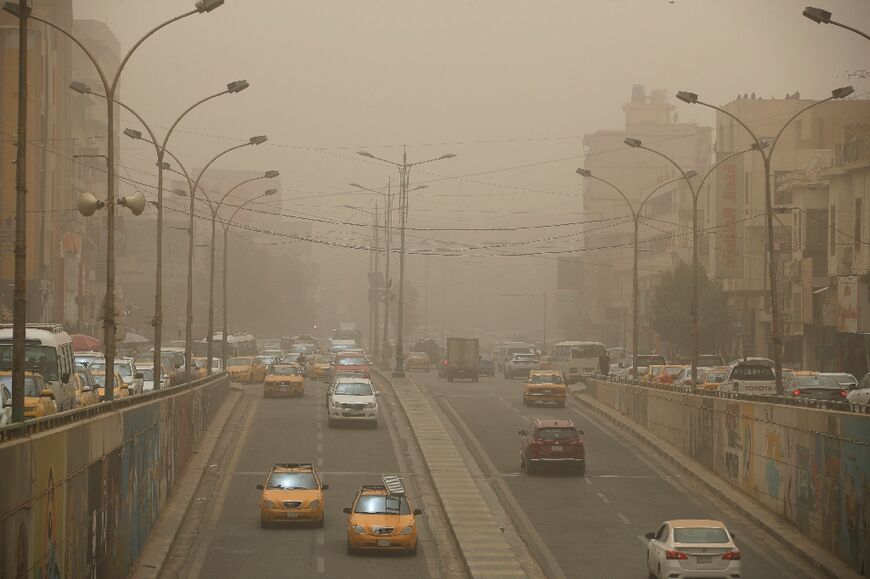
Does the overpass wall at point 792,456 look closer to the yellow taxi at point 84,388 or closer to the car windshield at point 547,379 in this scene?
the car windshield at point 547,379

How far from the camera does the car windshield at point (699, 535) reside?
2929 centimetres

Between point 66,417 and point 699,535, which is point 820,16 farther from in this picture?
A: point 66,417

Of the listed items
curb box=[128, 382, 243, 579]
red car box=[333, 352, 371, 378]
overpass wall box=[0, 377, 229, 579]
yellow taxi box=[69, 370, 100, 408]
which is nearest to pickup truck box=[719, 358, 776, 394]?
curb box=[128, 382, 243, 579]

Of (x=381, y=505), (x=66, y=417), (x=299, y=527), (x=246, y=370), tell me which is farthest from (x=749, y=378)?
(x=66, y=417)

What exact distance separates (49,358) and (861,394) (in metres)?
24.7

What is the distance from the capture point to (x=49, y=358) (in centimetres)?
3491

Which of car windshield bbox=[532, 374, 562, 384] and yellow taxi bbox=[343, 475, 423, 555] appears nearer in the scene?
yellow taxi bbox=[343, 475, 423, 555]

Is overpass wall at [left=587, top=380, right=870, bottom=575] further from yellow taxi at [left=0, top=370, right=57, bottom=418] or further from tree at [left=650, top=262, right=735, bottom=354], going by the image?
tree at [left=650, top=262, right=735, bottom=354]

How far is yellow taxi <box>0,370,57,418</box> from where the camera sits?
28719 mm

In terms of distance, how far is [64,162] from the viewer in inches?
3861

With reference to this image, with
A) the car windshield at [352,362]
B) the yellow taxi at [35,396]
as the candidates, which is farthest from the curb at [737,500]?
the car windshield at [352,362]

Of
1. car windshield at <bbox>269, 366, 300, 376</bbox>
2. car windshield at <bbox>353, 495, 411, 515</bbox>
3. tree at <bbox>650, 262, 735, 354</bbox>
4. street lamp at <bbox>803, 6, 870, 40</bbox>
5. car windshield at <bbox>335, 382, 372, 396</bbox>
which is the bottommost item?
car windshield at <bbox>353, 495, 411, 515</bbox>

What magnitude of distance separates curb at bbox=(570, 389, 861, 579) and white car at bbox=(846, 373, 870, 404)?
476 cm

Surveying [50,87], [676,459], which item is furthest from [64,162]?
[676,459]
